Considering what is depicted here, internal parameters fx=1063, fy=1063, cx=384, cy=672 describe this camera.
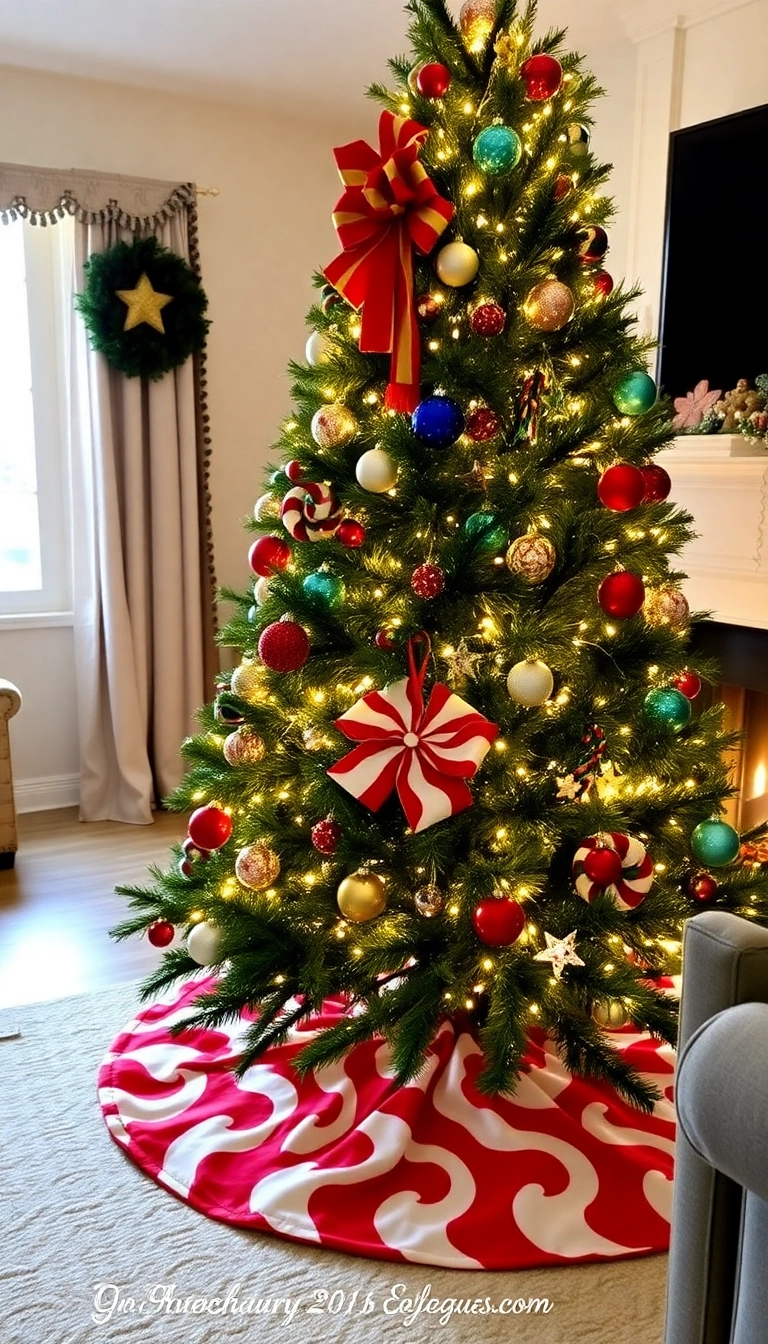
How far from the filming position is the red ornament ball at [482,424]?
1.66m

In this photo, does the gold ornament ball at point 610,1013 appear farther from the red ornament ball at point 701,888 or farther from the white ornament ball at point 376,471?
the white ornament ball at point 376,471

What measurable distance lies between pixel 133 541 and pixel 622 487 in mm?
2517

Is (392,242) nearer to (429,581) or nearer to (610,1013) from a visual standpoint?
(429,581)

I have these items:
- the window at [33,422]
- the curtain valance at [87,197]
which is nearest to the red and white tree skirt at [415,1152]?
the window at [33,422]

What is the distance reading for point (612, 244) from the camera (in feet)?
11.4

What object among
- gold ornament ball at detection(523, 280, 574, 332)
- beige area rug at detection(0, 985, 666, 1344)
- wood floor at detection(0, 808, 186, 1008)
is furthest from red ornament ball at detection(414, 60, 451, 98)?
wood floor at detection(0, 808, 186, 1008)

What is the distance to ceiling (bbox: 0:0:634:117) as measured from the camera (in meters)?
3.04

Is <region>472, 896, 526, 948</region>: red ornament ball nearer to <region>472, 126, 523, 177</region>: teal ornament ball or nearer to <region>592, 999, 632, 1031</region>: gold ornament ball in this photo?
<region>592, 999, 632, 1031</region>: gold ornament ball

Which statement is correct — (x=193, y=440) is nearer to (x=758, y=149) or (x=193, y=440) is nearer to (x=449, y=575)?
(x=758, y=149)

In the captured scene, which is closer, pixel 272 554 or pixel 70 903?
pixel 272 554

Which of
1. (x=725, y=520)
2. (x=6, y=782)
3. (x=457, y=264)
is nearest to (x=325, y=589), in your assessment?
(x=457, y=264)

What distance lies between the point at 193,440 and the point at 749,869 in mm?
2675

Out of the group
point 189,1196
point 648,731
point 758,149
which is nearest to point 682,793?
point 648,731

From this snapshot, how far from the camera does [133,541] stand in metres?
3.80
